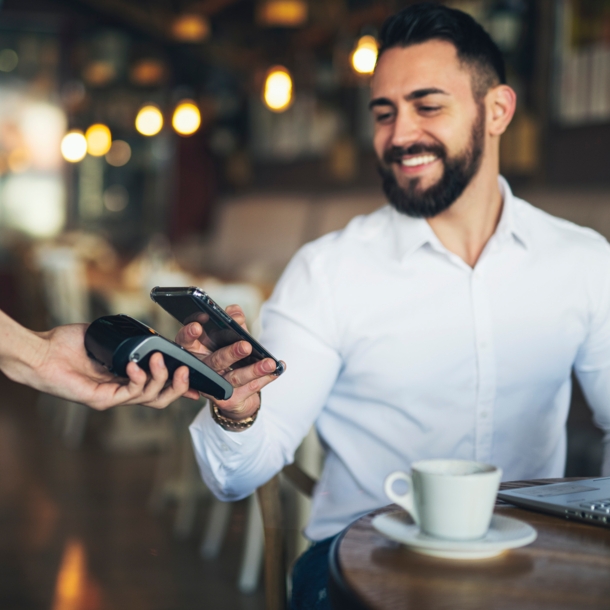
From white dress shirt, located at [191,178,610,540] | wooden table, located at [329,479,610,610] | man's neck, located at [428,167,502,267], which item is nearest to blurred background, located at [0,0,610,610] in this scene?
white dress shirt, located at [191,178,610,540]

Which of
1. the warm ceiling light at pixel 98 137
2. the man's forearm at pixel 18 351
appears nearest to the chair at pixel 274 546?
the man's forearm at pixel 18 351

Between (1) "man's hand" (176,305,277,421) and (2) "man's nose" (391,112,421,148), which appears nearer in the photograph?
(1) "man's hand" (176,305,277,421)

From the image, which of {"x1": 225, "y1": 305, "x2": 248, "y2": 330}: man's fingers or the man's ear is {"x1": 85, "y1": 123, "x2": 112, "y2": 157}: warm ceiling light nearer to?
the man's ear

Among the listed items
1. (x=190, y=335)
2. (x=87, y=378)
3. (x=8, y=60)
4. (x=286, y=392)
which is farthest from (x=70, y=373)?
(x=8, y=60)

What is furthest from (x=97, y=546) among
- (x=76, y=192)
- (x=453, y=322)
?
(x=76, y=192)

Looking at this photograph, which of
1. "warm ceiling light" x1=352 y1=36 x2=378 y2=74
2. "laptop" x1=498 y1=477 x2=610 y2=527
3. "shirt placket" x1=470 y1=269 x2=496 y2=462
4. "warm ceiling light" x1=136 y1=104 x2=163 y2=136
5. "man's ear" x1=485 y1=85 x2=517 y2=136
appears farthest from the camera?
"warm ceiling light" x1=136 y1=104 x2=163 y2=136

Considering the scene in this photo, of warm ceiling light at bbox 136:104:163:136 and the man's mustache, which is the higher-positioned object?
warm ceiling light at bbox 136:104:163:136

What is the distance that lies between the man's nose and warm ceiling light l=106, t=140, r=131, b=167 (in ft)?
28.5

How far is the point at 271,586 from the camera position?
4.74ft

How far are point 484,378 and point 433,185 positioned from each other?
0.40 metres

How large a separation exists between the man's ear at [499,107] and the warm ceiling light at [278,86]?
3.68m

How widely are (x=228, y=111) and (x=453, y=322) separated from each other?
8092mm

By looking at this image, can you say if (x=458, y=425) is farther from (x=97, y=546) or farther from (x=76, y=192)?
(x=76, y=192)

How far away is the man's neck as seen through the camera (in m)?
1.73
